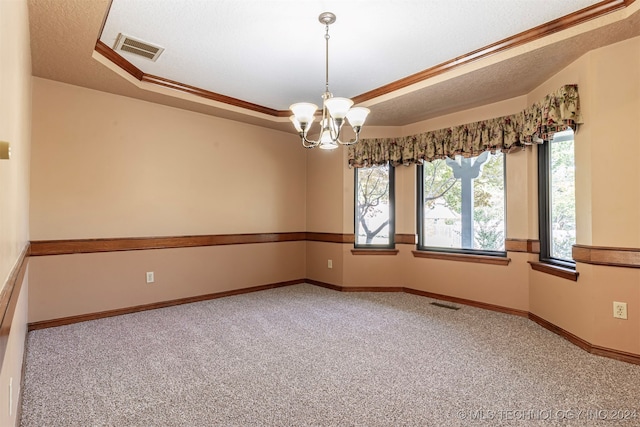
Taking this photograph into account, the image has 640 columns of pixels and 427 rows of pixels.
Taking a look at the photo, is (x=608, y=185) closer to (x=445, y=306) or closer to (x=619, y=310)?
(x=619, y=310)

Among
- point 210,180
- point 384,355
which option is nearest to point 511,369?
point 384,355

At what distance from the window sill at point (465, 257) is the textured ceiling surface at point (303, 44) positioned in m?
1.73

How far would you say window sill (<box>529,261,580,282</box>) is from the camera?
290 centimetres

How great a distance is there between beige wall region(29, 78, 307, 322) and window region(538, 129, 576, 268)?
316 cm

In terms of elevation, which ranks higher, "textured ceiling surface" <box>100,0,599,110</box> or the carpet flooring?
"textured ceiling surface" <box>100,0,599,110</box>

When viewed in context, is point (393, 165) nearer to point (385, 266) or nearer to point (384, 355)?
point (385, 266)

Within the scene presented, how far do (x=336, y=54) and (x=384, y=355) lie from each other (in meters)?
2.51

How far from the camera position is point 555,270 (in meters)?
3.13

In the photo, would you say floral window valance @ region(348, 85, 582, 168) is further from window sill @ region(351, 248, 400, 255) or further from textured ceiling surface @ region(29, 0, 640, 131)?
window sill @ region(351, 248, 400, 255)

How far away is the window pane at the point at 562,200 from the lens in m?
3.15

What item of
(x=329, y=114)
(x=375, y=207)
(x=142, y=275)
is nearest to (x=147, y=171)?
(x=142, y=275)


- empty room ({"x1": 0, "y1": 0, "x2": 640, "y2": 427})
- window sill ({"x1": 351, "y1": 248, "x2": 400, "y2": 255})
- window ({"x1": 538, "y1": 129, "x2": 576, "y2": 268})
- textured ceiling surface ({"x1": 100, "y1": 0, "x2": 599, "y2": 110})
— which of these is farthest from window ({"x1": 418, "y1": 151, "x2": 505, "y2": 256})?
textured ceiling surface ({"x1": 100, "y1": 0, "x2": 599, "y2": 110})

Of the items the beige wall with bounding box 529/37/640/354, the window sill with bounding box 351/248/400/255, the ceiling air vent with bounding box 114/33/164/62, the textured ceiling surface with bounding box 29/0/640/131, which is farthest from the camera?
the window sill with bounding box 351/248/400/255

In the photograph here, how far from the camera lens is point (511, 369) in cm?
237
